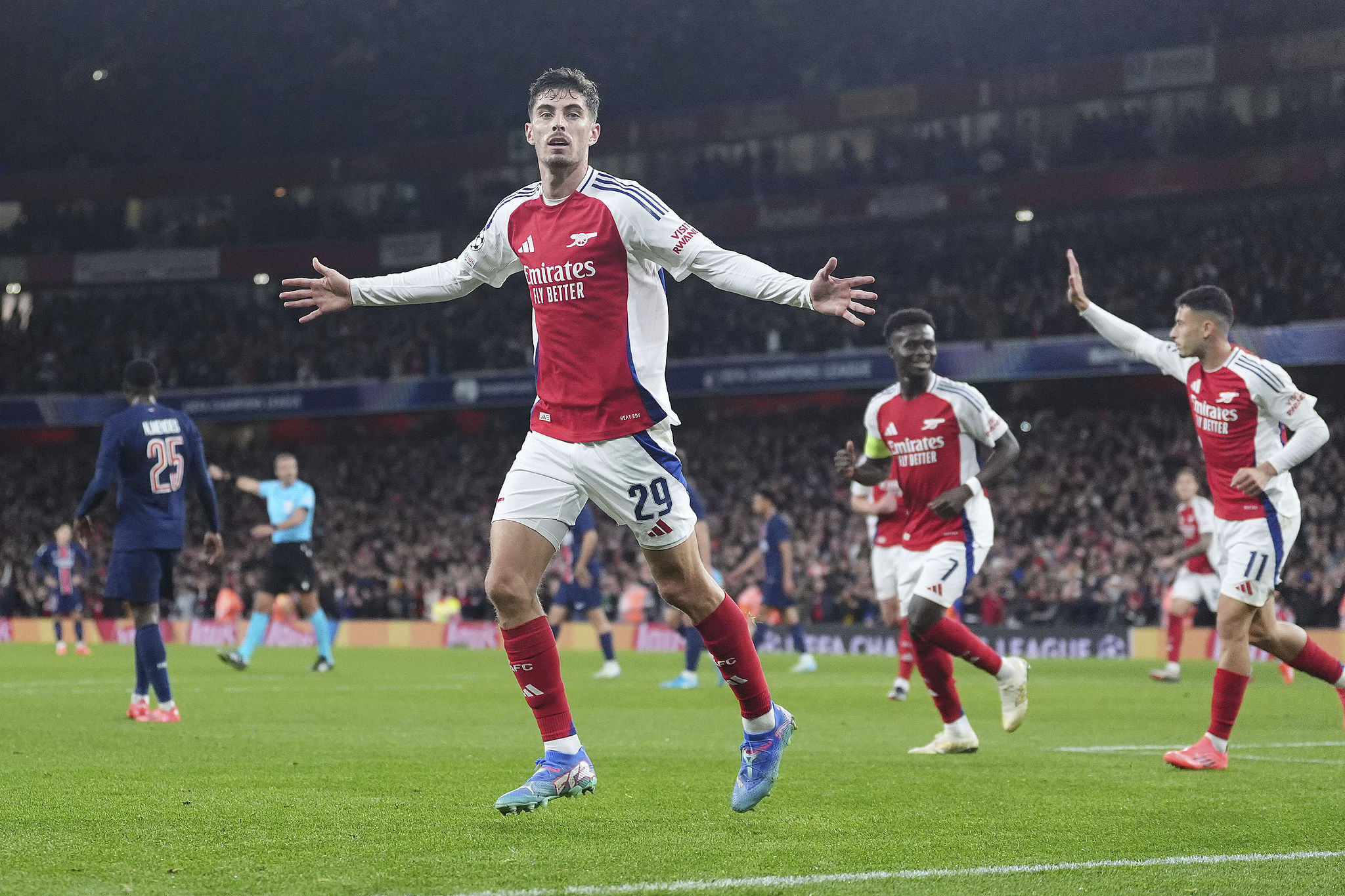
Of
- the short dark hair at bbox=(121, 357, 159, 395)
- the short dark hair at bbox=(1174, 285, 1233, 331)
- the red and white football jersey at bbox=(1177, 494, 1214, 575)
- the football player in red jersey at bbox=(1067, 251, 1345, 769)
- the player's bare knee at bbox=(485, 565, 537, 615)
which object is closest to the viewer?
the player's bare knee at bbox=(485, 565, 537, 615)

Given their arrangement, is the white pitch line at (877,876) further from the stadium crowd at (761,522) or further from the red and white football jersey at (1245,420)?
the stadium crowd at (761,522)

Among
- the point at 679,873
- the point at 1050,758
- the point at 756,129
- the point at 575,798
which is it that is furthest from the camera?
the point at 756,129

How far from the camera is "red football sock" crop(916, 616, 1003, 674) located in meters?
8.61

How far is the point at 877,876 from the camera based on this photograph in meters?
4.61

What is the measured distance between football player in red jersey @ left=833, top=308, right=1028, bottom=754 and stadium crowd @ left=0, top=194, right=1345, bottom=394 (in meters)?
23.3

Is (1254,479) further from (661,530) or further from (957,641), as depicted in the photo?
(661,530)

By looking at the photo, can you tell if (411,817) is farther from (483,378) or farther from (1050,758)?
(483,378)

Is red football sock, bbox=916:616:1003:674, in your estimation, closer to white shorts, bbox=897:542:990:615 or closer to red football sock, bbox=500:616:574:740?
white shorts, bbox=897:542:990:615

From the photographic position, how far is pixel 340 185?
157ft

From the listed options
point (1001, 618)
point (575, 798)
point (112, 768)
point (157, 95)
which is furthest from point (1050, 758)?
point (157, 95)

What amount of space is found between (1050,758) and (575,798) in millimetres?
3052

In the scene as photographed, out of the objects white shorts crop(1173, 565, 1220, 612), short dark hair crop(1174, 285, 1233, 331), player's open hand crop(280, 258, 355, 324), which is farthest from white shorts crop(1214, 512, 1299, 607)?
white shorts crop(1173, 565, 1220, 612)

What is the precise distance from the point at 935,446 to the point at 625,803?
12.3ft

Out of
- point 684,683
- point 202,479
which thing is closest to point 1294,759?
point 202,479
